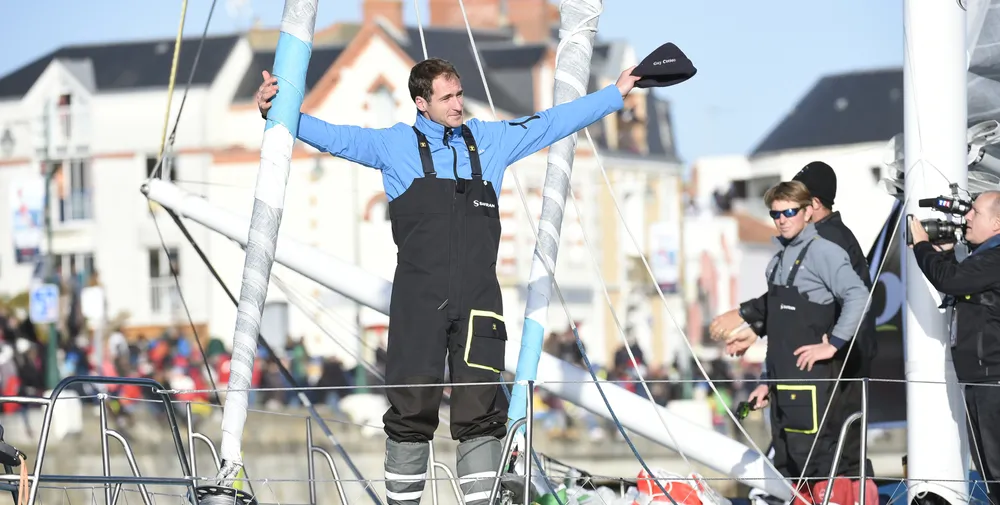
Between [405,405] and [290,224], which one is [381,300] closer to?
[405,405]

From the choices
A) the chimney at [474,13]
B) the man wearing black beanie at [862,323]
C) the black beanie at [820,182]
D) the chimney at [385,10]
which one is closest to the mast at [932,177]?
the man wearing black beanie at [862,323]

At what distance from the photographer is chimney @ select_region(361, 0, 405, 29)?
42.0m

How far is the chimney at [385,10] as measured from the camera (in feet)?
138

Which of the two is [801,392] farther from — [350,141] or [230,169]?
[230,169]

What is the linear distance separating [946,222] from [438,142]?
1851 mm

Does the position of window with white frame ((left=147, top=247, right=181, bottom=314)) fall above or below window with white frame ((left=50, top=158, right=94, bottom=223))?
below

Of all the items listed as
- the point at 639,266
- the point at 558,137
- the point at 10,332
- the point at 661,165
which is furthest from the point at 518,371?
the point at 661,165

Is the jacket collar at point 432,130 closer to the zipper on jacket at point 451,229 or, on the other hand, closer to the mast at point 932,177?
the zipper on jacket at point 451,229

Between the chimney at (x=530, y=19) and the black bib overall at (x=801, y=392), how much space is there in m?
41.2

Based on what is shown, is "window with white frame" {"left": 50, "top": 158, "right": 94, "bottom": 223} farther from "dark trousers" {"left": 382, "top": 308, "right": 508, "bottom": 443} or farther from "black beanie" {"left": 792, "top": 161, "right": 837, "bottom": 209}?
"dark trousers" {"left": 382, "top": 308, "right": 508, "bottom": 443}

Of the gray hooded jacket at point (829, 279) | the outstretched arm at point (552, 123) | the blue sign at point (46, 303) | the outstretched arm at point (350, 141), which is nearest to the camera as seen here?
the outstretched arm at point (350, 141)

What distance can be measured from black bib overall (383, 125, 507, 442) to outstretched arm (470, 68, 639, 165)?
0.74 feet

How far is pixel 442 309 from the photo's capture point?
4492 mm

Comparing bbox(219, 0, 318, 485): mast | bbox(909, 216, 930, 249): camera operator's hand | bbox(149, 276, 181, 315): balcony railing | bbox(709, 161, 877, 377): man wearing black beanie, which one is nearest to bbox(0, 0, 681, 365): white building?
bbox(149, 276, 181, 315): balcony railing
